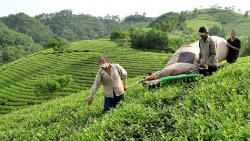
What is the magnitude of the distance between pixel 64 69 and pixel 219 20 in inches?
4512

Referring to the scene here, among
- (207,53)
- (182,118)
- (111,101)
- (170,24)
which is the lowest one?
(111,101)

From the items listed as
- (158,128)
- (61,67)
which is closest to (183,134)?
(158,128)

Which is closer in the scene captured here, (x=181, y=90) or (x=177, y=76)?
(x=181, y=90)

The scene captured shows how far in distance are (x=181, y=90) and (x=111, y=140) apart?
3.02m

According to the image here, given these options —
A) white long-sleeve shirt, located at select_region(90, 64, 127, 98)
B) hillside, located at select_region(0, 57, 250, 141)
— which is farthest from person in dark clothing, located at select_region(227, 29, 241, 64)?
white long-sleeve shirt, located at select_region(90, 64, 127, 98)

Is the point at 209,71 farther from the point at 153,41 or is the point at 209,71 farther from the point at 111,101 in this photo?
the point at 153,41

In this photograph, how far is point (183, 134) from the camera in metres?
4.36

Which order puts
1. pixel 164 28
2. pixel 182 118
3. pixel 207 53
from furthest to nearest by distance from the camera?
pixel 164 28
pixel 207 53
pixel 182 118

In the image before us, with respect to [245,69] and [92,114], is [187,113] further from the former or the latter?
[92,114]

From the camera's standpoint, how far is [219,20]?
14525cm

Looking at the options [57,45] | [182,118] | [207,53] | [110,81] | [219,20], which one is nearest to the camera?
[182,118]

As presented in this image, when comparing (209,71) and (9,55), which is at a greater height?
(209,71)

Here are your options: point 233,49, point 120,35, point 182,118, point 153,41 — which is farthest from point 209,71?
point 120,35

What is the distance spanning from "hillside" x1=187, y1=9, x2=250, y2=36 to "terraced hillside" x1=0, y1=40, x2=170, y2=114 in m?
69.3
